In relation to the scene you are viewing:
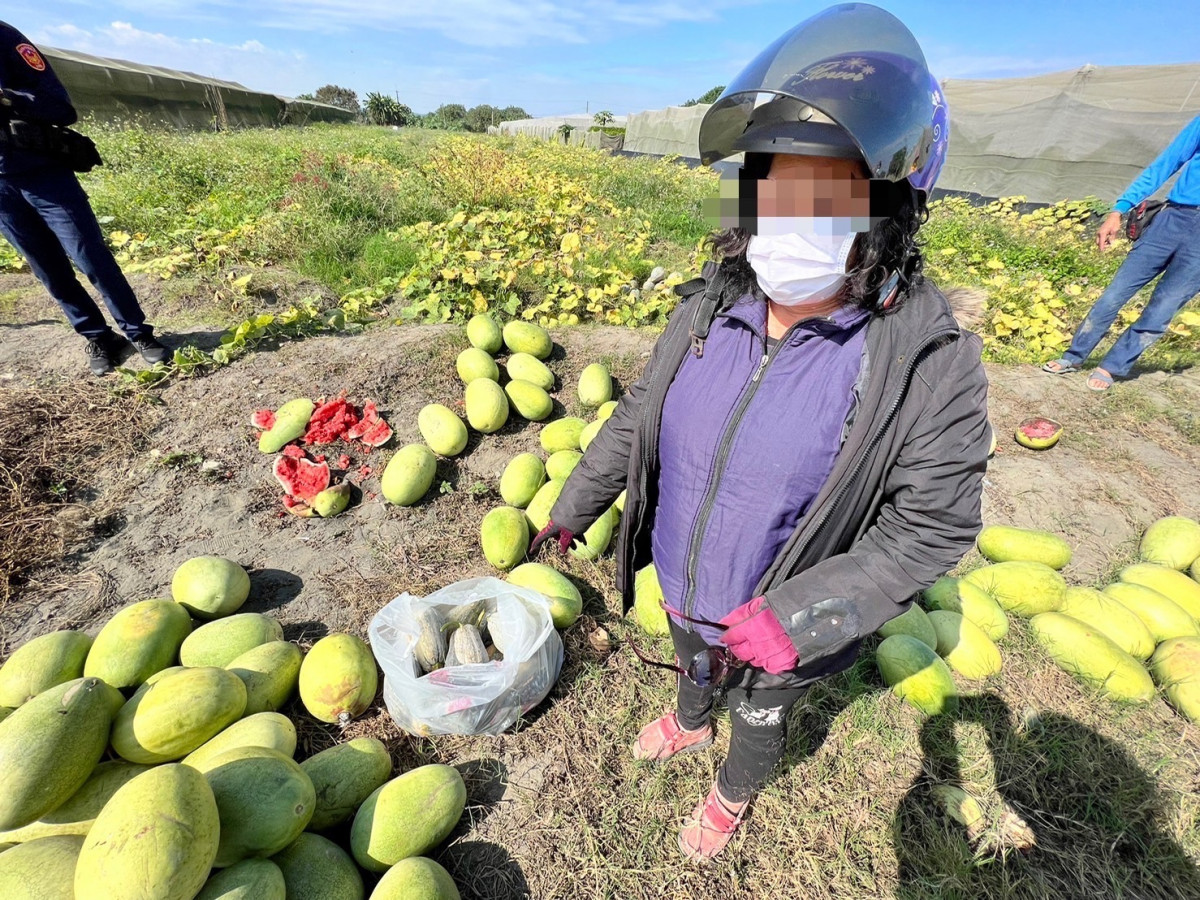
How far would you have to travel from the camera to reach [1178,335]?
5.84 metres

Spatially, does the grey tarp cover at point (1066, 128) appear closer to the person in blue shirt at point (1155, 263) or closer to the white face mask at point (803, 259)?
the person in blue shirt at point (1155, 263)

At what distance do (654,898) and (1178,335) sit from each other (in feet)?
25.6

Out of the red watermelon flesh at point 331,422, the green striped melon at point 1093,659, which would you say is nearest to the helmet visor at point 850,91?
the green striped melon at point 1093,659

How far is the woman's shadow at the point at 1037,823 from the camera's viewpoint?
1935mm

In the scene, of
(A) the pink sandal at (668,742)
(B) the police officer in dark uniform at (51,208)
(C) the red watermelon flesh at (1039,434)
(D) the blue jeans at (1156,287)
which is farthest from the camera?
(D) the blue jeans at (1156,287)

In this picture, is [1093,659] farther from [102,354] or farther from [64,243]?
[64,243]

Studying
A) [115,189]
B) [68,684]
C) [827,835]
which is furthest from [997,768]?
[115,189]

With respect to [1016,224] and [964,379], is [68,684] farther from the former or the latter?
[1016,224]

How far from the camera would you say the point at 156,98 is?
21.8 m

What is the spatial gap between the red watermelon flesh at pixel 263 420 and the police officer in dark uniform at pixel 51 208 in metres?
1.31

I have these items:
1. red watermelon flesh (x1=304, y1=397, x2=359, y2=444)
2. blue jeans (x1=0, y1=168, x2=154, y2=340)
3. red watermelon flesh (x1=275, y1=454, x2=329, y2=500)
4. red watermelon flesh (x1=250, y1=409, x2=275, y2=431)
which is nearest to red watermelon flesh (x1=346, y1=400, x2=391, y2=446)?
red watermelon flesh (x1=304, y1=397, x2=359, y2=444)

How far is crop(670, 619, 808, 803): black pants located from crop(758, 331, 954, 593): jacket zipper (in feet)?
1.57

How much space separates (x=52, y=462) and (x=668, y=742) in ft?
13.0

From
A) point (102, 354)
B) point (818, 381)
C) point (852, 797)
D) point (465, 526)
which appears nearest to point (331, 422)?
point (465, 526)
